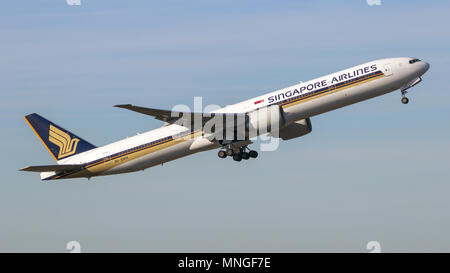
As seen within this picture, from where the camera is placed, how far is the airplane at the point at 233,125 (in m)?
57.9

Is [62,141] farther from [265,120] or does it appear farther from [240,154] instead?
[265,120]

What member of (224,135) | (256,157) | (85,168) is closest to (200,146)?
(224,135)

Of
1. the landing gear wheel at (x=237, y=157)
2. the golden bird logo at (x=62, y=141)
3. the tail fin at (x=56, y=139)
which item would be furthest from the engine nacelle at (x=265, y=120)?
the golden bird logo at (x=62, y=141)

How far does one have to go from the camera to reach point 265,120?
192ft

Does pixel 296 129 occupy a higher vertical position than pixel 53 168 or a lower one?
higher

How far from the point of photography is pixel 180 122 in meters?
60.3

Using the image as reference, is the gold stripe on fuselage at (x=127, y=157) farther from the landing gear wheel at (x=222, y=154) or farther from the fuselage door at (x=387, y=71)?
the fuselage door at (x=387, y=71)

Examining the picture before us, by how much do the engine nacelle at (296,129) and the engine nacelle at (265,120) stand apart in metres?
6.27

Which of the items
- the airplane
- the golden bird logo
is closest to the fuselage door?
the airplane

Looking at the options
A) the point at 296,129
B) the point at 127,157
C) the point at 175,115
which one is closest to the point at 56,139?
the point at 127,157

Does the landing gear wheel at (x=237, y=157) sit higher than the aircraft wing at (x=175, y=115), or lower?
lower

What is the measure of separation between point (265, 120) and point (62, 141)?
21274mm

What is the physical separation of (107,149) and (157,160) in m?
5.34

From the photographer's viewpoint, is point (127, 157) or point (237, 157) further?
point (237, 157)
